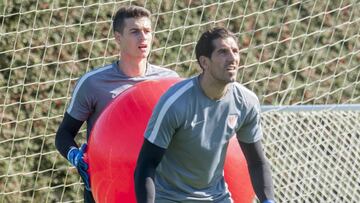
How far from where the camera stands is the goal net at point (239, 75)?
7.29 metres

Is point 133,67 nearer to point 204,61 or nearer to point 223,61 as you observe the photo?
point 204,61

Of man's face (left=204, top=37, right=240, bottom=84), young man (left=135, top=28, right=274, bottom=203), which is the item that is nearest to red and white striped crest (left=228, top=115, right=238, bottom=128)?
young man (left=135, top=28, right=274, bottom=203)

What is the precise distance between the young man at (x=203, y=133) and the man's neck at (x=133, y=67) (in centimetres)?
99

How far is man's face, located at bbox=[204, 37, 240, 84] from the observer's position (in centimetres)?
530

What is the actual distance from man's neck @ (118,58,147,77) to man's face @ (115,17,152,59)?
0.05 meters

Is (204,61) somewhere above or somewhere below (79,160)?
above

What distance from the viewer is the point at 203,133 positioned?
17.8 feet

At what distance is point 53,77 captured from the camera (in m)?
8.11

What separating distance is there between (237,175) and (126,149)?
553 mm

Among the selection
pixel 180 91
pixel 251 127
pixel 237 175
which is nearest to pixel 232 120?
pixel 251 127

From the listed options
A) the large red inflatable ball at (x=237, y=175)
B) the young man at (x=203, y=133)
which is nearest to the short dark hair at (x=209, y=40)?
the young man at (x=203, y=133)

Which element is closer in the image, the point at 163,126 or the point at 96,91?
the point at 163,126

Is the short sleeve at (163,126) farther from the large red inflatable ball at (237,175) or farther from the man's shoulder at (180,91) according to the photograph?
the large red inflatable ball at (237,175)

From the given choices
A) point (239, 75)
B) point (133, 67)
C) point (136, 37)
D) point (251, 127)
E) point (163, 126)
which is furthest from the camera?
point (239, 75)
